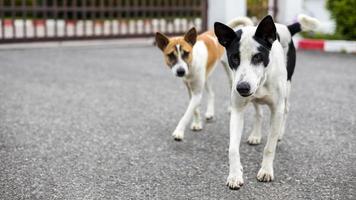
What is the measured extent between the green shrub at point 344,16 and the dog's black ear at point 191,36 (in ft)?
23.1

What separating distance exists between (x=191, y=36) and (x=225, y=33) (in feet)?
4.41

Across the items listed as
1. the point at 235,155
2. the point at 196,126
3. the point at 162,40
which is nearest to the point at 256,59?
the point at 235,155

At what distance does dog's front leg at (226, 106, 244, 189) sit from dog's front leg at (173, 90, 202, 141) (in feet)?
3.40

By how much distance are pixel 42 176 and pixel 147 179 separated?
0.71 metres

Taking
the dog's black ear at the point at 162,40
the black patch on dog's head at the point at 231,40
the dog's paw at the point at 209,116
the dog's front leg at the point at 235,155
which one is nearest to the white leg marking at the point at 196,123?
the dog's paw at the point at 209,116

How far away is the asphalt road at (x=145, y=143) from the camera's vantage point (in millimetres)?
3236

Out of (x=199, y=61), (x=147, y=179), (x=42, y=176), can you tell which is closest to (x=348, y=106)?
(x=199, y=61)

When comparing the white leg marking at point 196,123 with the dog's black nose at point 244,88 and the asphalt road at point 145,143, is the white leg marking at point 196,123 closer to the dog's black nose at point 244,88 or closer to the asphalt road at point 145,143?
the asphalt road at point 145,143

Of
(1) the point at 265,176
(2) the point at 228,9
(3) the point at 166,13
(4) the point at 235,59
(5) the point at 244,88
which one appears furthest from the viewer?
(3) the point at 166,13

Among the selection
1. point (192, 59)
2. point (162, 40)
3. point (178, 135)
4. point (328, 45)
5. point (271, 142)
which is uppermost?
point (162, 40)

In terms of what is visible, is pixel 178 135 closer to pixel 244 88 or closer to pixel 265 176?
pixel 265 176

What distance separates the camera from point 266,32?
→ 3076 millimetres

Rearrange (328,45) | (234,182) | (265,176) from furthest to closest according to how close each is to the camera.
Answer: (328,45)
(265,176)
(234,182)

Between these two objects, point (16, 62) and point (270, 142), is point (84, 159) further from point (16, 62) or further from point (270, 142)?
point (16, 62)
